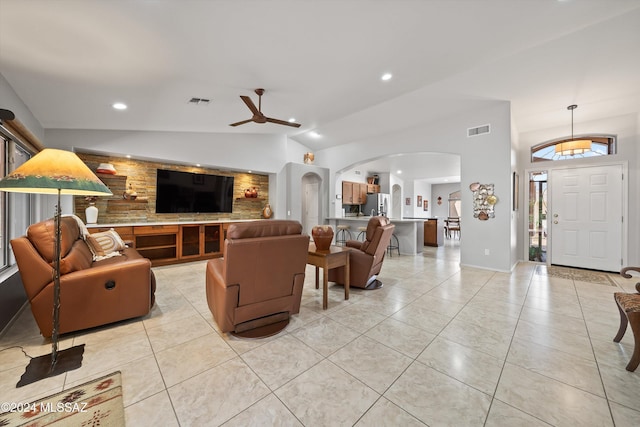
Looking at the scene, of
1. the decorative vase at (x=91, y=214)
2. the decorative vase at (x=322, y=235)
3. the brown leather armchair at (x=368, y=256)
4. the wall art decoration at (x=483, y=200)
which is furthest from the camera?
the wall art decoration at (x=483, y=200)

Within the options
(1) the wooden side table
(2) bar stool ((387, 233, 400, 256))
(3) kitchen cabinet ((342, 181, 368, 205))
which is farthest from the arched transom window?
(3) kitchen cabinet ((342, 181, 368, 205))

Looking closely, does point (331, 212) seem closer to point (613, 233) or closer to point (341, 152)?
point (341, 152)

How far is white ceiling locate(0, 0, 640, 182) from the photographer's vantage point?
1.82 m

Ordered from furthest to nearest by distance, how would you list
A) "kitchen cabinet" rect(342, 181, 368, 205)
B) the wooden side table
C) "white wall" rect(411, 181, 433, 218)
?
"white wall" rect(411, 181, 433, 218) → "kitchen cabinet" rect(342, 181, 368, 205) → the wooden side table

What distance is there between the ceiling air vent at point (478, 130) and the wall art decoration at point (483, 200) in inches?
37.8

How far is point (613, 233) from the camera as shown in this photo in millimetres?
4465

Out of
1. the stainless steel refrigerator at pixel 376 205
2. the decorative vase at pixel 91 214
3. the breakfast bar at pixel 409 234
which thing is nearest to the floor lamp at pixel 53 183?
the decorative vase at pixel 91 214

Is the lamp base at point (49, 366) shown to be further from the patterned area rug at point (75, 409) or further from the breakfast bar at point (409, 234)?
the breakfast bar at point (409, 234)

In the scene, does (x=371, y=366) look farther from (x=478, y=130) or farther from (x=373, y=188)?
(x=373, y=188)

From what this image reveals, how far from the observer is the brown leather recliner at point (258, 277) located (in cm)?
199

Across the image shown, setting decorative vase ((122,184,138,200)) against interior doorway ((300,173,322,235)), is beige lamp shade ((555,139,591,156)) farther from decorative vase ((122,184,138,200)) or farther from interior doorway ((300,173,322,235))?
decorative vase ((122,184,138,200))

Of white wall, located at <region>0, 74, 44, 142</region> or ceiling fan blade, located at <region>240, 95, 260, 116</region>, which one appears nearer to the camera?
white wall, located at <region>0, 74, 44, 142</region>

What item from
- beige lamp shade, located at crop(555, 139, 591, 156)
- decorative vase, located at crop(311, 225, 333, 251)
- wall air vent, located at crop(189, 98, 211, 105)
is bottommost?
decorative vase, located at crop(311, 225, 333, 251)

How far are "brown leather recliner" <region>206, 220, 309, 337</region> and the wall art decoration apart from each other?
4023 millimetres
